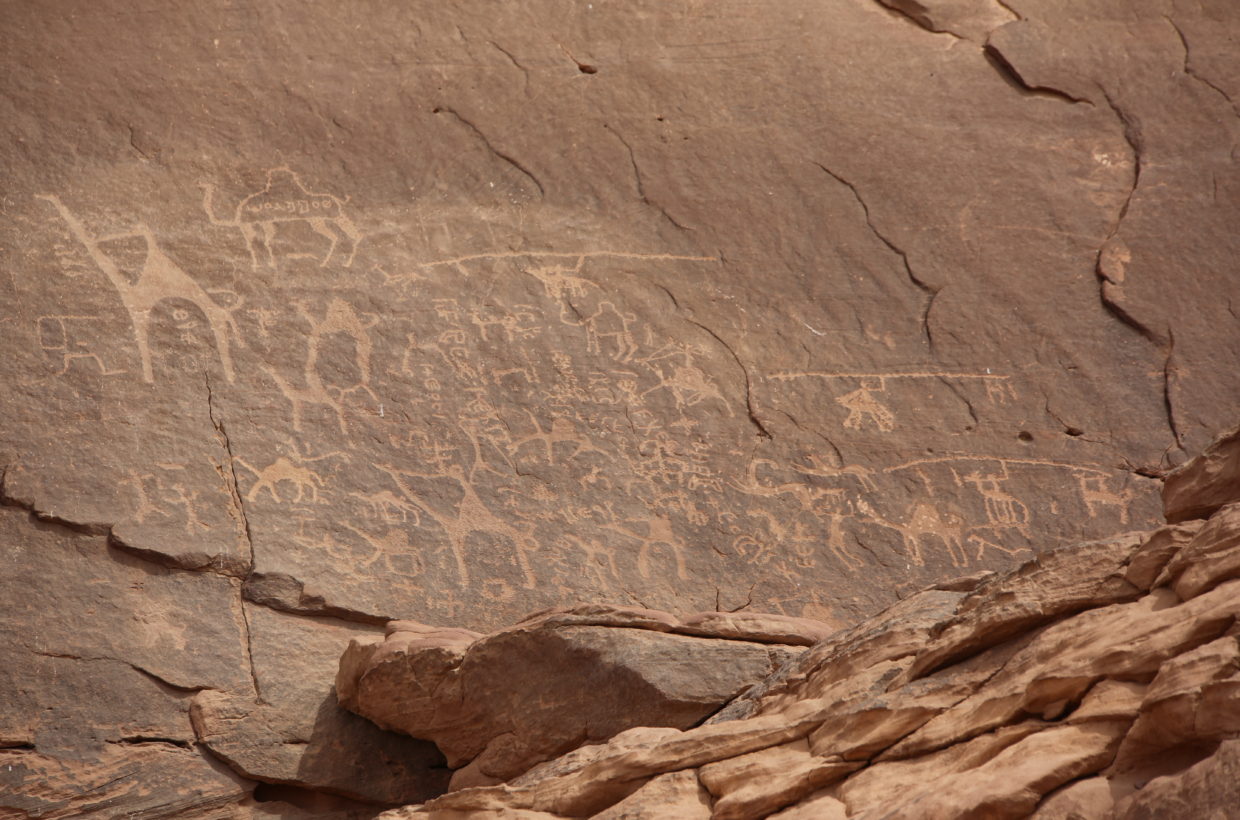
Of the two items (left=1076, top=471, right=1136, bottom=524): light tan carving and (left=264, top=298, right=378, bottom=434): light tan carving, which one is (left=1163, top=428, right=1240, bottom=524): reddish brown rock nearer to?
(left=1076, top=471, right=1136, bottom=524): light tan carving

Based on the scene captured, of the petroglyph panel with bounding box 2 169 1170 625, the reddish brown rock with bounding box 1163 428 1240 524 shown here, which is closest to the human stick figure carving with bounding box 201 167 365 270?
the petroglyph panel with bounding box 2 169 1170 625

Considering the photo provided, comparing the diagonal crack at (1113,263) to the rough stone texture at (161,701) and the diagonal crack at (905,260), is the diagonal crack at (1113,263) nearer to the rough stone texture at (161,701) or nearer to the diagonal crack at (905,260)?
the diagonal crack at (905,260)

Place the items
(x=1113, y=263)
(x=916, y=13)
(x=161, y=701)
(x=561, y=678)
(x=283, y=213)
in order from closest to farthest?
(x=561, y=678) → (x=161, y=701) → (x=283, y=213) → (x=1113, y=263) → (x=916, y=13)

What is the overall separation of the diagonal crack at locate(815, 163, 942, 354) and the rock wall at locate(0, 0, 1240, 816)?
0.01 metres

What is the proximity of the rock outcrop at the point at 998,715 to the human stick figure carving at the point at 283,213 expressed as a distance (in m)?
2.41

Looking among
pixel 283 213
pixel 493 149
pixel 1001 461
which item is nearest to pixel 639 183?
pixel 493 149

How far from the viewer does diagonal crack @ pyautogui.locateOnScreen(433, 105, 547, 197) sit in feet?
17.0

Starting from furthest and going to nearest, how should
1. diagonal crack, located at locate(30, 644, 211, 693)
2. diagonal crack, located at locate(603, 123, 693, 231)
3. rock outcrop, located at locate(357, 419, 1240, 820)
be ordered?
diagonal crack, located at locate(603, 123, 693, 231) → diagonal crack, located at locate(30, 644, 211, 693) → rock outcrop, located at locate(357, 419, 1240, 820)

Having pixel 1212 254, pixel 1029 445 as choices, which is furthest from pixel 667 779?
pixel 1212 254

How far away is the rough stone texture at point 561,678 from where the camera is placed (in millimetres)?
3363

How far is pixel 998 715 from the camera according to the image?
2432 millimetres

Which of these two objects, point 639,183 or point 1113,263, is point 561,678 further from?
point 1113,263

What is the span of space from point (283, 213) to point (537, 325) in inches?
40.4

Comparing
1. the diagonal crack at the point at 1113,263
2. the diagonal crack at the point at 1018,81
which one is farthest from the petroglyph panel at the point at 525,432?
the diagonal crack at the point at 1018,81
